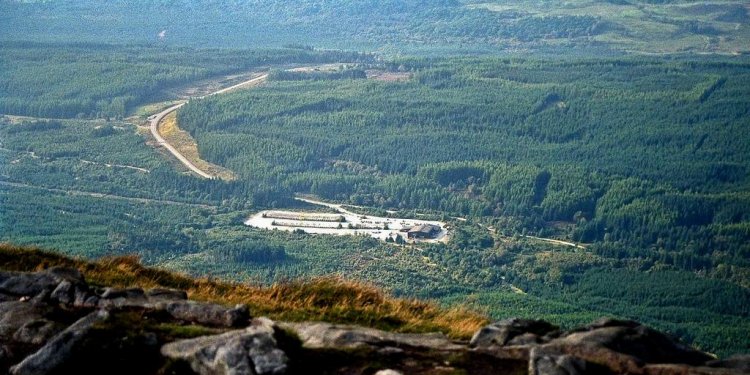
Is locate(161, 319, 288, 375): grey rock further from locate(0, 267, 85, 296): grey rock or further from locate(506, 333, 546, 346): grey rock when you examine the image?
locate(0, 267, 85, 296): grey rock

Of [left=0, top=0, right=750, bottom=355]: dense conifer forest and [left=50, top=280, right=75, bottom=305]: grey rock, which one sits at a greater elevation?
[left=50, top=280, right=75, bottom=305]: grey rock

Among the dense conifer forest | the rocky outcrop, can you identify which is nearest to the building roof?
the dense conifer forest

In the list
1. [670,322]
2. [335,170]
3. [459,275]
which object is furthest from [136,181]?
[670,322]

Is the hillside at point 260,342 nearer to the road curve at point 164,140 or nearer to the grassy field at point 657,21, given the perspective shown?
the road curve at point 164,140

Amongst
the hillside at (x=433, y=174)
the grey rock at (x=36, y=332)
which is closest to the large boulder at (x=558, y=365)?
the grey rock at (x=36, y=332)

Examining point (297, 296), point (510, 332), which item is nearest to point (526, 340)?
point (510, 332)

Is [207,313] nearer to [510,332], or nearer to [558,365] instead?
[510,332]
